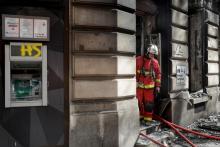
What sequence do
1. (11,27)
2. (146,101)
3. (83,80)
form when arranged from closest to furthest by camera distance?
(11,27), (83,80), (146,101)

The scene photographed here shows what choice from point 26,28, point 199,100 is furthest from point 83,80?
point 199,100

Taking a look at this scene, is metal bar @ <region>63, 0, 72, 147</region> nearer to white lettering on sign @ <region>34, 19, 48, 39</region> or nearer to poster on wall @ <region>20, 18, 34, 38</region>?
white lettering on sign @ <region>34, 19, 48, 39</region>

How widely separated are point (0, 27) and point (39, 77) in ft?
3.06

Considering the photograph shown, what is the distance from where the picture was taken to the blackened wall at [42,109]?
13.8ft

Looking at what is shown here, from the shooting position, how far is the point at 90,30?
4.70 metres

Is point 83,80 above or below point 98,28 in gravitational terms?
below

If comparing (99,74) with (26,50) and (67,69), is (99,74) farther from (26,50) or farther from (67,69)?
(26,50)

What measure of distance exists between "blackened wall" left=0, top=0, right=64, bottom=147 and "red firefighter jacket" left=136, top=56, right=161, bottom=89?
89.8 inches

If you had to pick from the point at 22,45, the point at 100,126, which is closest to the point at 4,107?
the point at 22,45

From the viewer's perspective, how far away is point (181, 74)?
23.3 ft

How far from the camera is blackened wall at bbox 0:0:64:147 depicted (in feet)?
13.8

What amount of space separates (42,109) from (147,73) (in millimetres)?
2695

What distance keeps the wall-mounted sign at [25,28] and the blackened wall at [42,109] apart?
0.08 metres

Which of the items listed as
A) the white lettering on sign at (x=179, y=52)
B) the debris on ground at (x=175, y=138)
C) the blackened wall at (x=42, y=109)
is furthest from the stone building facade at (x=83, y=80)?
the white lettering on sign at (x=179, y=52)
